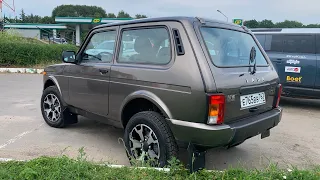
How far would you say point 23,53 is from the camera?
587 inches

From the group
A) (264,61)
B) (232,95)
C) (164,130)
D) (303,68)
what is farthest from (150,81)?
(303,68)

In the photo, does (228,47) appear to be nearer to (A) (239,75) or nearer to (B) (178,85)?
(A) (239,75)

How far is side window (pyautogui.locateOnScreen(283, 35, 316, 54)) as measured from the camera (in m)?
7.12

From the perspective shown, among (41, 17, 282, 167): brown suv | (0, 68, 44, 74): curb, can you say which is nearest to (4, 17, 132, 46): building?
(0, 68, 44, 74): curb

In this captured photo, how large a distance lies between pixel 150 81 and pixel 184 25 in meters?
0.73

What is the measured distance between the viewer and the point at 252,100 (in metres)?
3.49

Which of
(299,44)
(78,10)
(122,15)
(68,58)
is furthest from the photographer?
(78,10)

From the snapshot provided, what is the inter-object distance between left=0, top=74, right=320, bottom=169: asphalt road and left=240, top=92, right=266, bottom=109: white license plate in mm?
920

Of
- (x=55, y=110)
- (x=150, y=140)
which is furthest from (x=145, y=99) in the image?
(x=55, y=110)

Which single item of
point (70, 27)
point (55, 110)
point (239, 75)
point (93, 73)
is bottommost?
point (55, 110)

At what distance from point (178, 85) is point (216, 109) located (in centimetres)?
46

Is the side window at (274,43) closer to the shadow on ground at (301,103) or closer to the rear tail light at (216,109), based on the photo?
the shadow on ground at (301,103)

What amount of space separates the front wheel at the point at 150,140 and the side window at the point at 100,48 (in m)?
1.09

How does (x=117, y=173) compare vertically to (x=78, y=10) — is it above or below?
below
